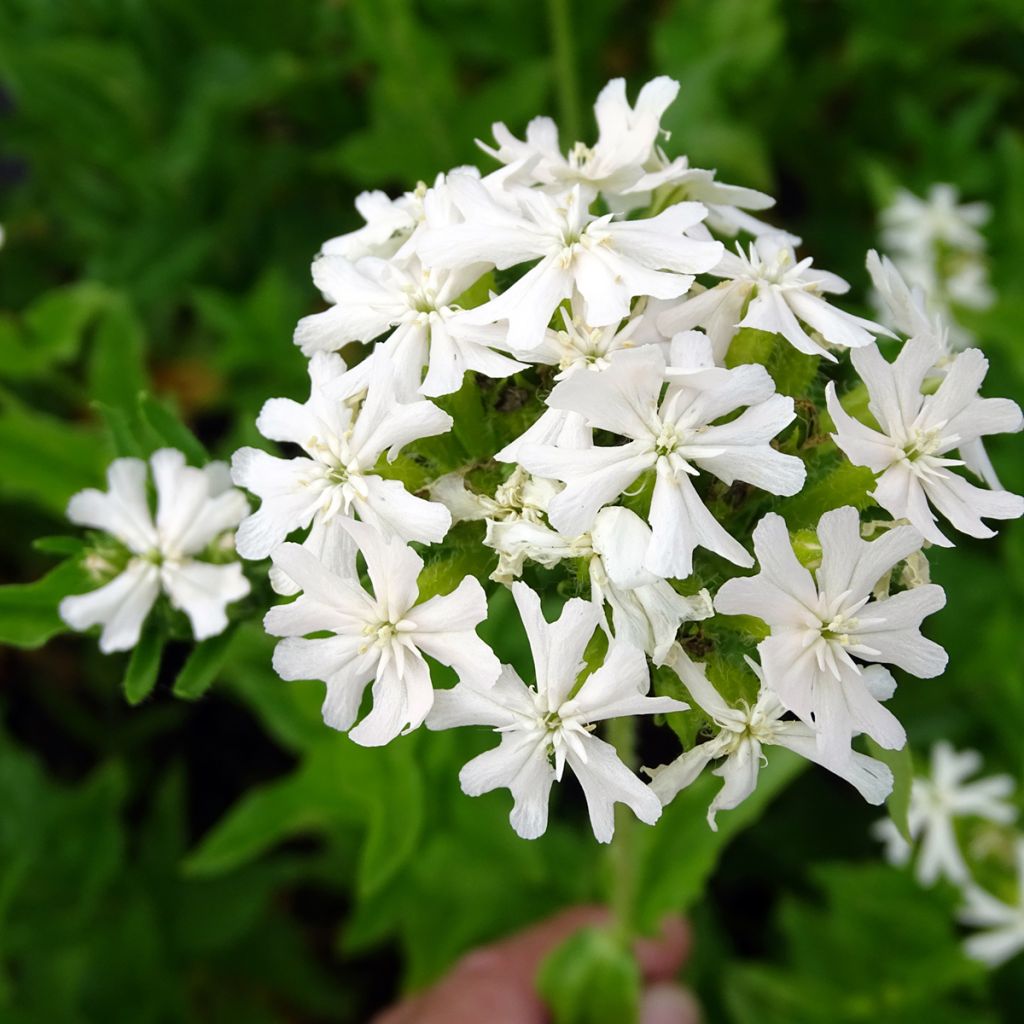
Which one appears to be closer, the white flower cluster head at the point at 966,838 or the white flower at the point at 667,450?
the white flower at the point at 667,450

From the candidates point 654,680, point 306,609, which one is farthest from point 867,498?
point 306,609

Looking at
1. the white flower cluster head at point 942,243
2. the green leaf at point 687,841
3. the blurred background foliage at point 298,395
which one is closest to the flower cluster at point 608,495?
the blurred background foliage at point 298,395

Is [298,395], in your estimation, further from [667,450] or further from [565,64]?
[667,450]

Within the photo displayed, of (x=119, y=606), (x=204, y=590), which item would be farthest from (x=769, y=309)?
(x=119, y=606)

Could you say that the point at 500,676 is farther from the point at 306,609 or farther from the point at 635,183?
the point at 635,183

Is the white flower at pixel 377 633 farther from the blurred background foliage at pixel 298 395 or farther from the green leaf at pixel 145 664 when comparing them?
the blurred background foliage at pixel 298 395

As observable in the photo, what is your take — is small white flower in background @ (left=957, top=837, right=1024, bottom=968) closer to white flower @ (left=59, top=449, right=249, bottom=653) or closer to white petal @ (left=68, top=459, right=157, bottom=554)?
white flower @ (left=59, top=449, right=249, bottom=653)
